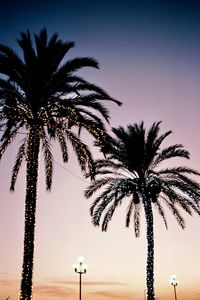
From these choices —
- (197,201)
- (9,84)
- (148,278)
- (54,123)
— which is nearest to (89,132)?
(54,123)

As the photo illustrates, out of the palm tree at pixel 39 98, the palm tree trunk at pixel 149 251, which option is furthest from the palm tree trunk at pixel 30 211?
the palm tree trunk at pixel 149 251

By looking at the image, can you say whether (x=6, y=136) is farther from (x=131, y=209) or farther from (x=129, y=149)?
(x=131, y=209)

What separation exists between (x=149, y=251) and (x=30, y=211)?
1013 centimetres

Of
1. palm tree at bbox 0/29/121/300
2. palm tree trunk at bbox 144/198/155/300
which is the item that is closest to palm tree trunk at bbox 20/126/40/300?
palm tree at bbox 0/29/121/300

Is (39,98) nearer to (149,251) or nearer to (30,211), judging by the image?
(30,211)

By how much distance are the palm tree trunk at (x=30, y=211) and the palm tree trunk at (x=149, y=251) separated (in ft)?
31.6

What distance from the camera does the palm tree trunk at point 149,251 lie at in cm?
2275

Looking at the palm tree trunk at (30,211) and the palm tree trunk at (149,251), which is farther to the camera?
the palm tree trunk at (149,251)

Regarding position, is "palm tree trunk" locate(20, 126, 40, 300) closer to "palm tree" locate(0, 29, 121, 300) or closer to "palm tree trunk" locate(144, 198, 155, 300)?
"palm tree" locate(0, 29, 121, 300)

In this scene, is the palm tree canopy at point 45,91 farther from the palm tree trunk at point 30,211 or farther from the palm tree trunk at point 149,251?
the palm tree trunk at point 149,251

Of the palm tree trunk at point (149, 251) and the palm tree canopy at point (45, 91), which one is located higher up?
the palm tree canopy at point (45, 91)

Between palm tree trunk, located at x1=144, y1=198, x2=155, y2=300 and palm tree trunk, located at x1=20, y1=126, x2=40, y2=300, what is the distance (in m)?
9.62

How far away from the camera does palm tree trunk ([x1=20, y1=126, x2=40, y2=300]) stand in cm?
1436

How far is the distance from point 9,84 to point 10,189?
516 centimetres
